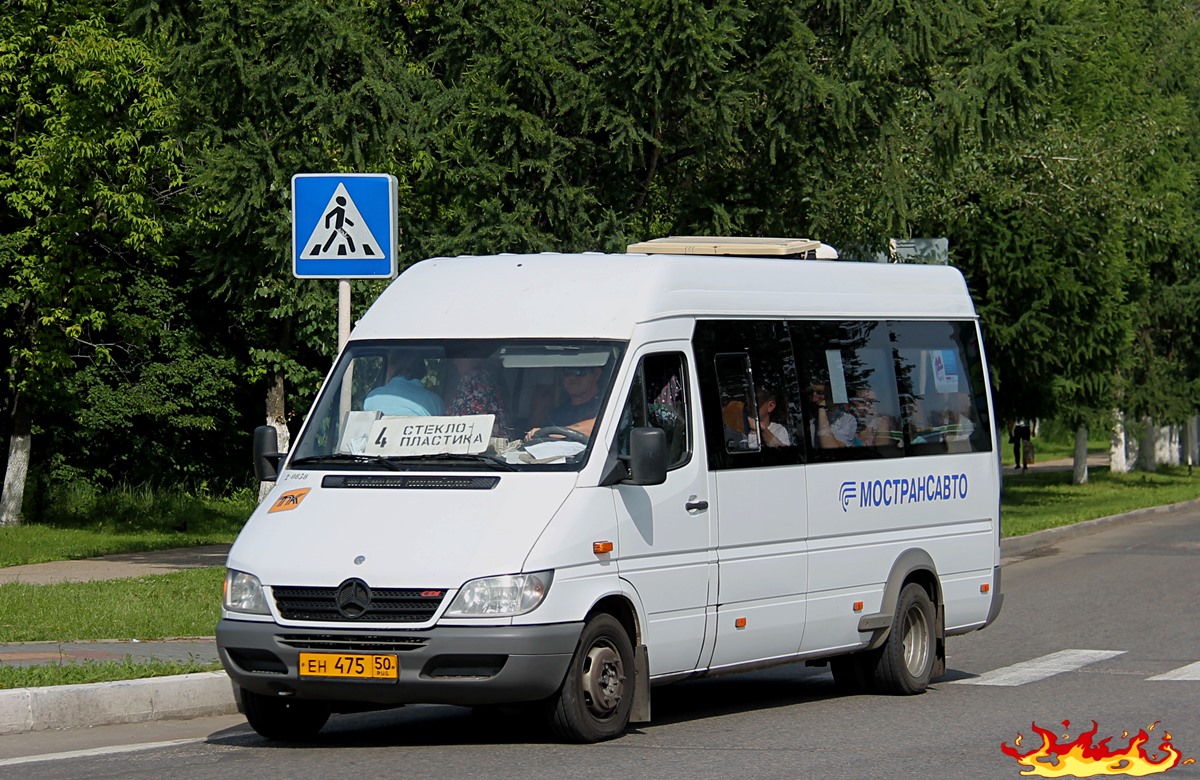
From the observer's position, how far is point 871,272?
1284 centimetres

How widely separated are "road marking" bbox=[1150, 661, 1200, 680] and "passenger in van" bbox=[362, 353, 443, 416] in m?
5.71

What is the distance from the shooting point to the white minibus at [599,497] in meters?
9.43

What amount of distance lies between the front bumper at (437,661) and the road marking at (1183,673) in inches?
210

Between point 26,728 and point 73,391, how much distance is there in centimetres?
2271

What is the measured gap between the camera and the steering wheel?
33.0 feet

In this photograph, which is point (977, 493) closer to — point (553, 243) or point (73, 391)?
point (553, 243)

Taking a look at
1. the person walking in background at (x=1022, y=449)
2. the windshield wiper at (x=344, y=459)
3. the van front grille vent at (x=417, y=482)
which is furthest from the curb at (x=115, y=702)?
the person walking in background at (x=1022, y=449)

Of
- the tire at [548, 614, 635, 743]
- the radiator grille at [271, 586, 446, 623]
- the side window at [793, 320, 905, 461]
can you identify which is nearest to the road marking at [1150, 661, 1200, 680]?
the side window at [793, 320, 905, 461]

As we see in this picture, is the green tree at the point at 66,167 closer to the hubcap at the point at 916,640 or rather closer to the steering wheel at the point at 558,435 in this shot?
the hubcap at the point at 916,640

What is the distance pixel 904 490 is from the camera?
12.6 metres

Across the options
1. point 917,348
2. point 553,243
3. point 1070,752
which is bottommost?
point 1070,752

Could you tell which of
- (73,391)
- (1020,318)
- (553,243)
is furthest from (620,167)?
(1020,318)

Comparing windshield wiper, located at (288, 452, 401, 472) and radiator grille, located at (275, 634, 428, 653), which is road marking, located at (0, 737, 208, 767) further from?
windshield wiper, located at (288, 452, 401, 472)

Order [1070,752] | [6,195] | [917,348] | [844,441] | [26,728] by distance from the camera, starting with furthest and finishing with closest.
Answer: [6,195] → [917,348] → [844,441] → [26,728] → [1070,752]
